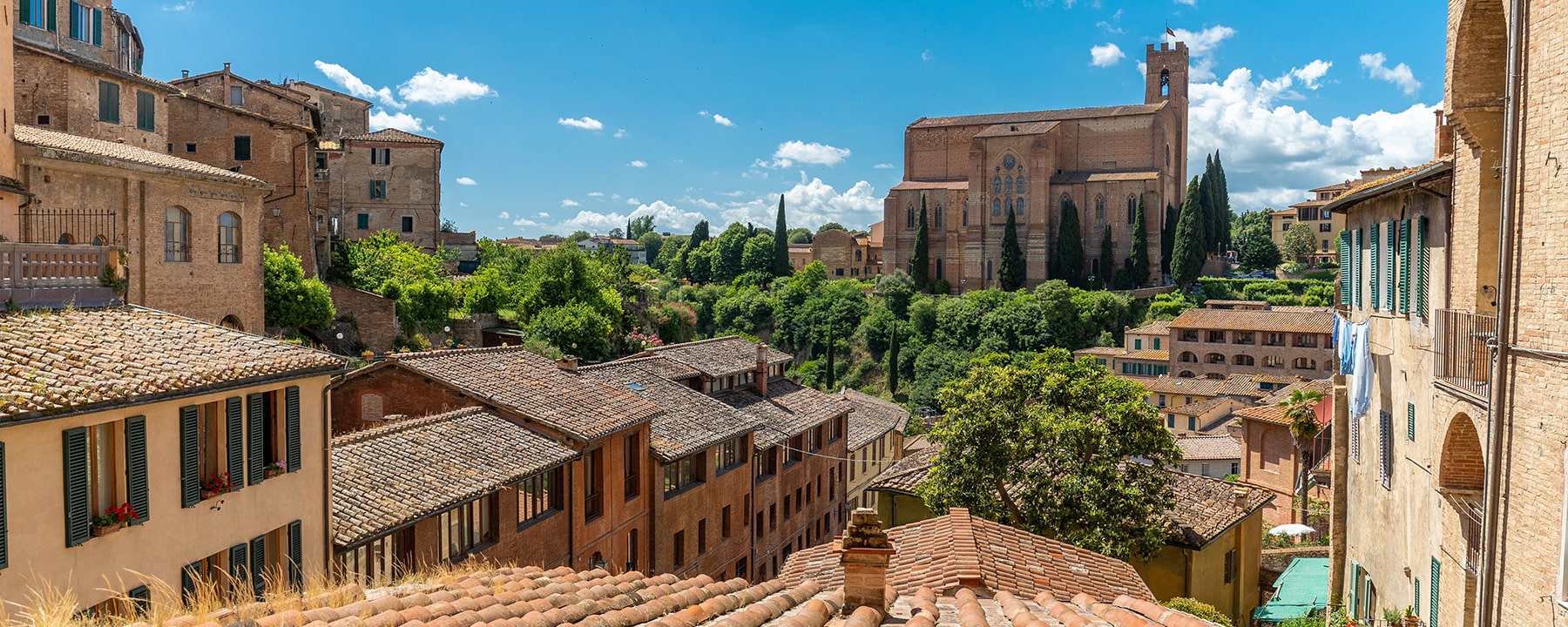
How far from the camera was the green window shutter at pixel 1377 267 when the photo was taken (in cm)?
1600

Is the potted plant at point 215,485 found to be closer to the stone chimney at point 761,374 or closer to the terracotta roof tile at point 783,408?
the terracotta roof tile at point 783,408

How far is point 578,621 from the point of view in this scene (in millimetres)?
7105

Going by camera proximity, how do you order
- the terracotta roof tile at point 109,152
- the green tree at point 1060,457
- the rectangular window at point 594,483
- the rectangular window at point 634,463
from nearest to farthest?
the green tree at point 1060,457, the rectangular window at point 594,483, the terracotta roof tile at point 109,152, the rectangular window at point 634,463

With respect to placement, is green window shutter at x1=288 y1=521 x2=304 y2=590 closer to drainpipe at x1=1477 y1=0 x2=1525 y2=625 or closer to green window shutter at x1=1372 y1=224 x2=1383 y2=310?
drainpipe at x1=1477 y1=0 x2=1525 y2=625

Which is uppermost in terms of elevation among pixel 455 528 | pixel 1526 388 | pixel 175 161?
pixel 175 161

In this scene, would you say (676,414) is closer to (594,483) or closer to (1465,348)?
(594,483)

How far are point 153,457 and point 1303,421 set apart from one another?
3011cm

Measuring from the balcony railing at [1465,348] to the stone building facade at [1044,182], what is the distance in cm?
7921

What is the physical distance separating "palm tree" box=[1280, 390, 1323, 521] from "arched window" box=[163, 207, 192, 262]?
29883 mm

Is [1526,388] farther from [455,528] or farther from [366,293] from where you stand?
[366,293]

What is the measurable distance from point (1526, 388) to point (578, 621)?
9.47m

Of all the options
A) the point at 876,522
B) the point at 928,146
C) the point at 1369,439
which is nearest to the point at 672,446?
the point at 1369,439

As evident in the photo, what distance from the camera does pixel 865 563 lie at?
7.74 metres

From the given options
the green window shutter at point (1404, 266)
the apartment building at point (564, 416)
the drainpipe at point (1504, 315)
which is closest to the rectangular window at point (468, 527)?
the apartment building at point (564, 416)
